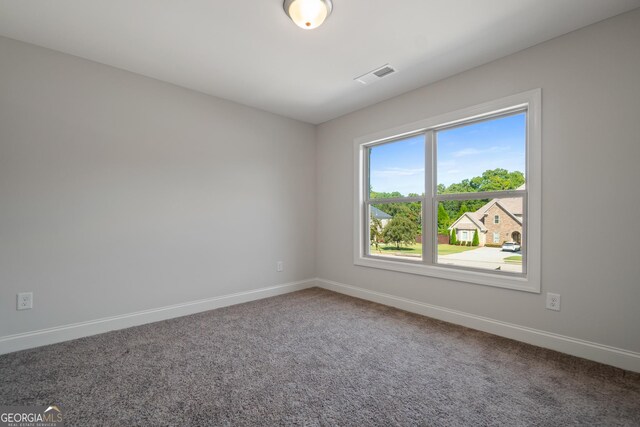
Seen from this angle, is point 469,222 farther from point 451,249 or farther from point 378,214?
point 378,214

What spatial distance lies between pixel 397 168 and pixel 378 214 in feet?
2.18

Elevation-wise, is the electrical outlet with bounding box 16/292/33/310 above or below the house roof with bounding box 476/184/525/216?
below

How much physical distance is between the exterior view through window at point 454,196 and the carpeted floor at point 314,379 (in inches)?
32.7

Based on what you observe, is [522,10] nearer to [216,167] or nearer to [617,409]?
[617,409]

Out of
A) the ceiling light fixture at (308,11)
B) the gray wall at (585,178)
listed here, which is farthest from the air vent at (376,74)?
the ceiling light fixture at (308,11)

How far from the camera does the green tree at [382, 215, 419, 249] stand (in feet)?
11.2

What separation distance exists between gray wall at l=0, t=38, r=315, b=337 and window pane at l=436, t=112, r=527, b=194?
7.24 ft

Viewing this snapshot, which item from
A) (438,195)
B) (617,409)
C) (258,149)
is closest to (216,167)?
(258,149)

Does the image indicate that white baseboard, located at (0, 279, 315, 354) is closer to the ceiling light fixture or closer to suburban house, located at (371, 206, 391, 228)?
suburban house, located at (371, 206, 391, 228)

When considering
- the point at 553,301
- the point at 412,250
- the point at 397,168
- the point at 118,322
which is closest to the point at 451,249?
the point at 412,250

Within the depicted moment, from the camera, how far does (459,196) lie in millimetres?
A: 2988

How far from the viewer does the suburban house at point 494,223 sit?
8.61 feet

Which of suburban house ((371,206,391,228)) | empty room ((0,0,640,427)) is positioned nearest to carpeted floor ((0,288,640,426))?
empty room ((0,0,640,427))

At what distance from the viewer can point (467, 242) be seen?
9.71ft
